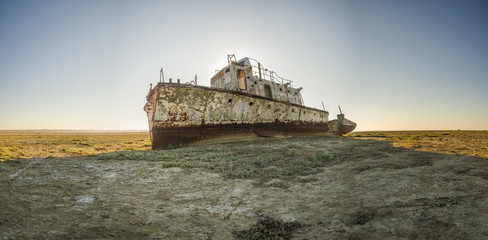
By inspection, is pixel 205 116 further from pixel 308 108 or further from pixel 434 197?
pixel 308 108

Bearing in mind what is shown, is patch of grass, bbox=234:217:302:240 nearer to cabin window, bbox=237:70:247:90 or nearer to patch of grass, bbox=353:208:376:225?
patch of grass, bbox=353:208:376:225

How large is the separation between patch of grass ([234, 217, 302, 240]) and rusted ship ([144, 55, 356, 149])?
27.6 feet

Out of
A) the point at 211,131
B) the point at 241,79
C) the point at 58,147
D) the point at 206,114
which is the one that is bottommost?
the point at 58,147

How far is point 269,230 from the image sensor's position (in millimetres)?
2260

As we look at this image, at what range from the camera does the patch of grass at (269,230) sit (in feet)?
6.98

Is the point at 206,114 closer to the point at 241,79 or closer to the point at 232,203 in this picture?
the point at 241,79

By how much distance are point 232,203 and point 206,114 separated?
26.7 feet

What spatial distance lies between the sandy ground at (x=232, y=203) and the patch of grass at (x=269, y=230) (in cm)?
8

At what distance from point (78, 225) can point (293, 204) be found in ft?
8.78

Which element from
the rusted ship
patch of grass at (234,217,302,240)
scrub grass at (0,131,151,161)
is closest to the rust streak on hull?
the rusted ship

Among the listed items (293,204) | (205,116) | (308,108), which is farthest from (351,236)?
(308,108)

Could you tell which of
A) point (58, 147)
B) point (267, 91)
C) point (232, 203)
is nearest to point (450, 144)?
point (232, 203)

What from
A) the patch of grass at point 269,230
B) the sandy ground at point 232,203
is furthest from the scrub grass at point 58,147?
the patch of grass at point 269,230

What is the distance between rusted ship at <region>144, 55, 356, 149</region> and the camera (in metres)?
9.76
